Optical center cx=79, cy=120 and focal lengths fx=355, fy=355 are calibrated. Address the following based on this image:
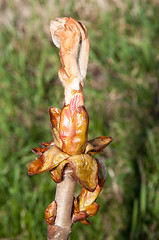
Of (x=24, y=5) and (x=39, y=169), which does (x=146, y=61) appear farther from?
(x=39, y=169)

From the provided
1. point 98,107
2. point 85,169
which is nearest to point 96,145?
point 85,169

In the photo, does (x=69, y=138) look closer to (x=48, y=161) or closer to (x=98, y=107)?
(x=48, y=161)

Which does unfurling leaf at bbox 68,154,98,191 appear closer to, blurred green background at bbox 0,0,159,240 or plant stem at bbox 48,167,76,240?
plant stem at bbox 48,167,76,240

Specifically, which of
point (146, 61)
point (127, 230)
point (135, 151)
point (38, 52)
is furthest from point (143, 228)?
point (38, 52)

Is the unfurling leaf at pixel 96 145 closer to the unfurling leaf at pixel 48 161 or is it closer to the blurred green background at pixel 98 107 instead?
the unfurling leaf at pixel 48 161

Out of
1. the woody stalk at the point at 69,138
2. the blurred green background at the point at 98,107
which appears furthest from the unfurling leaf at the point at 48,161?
the blurred green background at the point at 98,107

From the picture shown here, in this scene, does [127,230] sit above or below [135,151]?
below

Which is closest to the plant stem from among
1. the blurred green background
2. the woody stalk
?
the woody stalk
